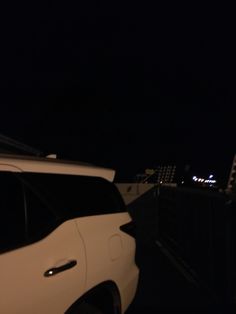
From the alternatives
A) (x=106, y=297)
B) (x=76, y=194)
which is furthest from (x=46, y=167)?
(x=106, y=297)

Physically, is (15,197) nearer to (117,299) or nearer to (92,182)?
(92,182)

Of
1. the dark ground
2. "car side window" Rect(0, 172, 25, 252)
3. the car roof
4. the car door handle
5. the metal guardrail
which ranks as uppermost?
the car roof

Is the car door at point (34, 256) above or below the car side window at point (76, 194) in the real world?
below

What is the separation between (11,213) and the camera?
10.7ft

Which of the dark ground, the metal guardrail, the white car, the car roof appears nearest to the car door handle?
the white car

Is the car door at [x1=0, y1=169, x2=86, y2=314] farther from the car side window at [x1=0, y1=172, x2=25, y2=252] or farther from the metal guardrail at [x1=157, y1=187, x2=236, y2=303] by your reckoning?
the metal guardrail at [x1=157, y1=187, x2=236, y2=303]

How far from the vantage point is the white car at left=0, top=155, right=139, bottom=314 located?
3.12 metres

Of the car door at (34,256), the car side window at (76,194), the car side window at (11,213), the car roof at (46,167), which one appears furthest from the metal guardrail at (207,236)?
the car side window at (11,213)

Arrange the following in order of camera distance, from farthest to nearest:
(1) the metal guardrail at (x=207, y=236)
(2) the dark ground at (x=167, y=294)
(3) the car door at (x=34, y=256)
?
1. (2) the dark ground at (x=167, y=294)
2. (1) the metal guardrail at (x=207, y=236)
3. (3) the car door at (x=34, y=256)

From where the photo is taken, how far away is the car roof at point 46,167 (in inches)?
134

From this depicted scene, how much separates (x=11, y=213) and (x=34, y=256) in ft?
0.96

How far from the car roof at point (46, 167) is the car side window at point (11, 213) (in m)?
0.08

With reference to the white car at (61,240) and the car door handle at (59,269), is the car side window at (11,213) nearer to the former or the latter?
the white car at (61,240)

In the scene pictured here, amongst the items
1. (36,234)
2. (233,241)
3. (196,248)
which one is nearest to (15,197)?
(36,234)
